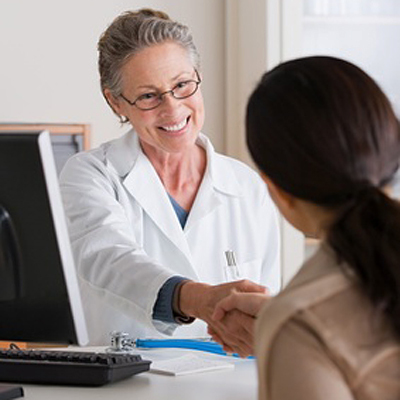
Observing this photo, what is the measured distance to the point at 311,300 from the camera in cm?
104

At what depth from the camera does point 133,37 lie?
2.53 metres

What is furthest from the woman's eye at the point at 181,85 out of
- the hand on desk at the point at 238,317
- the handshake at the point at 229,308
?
the hand on desk at the point at 238,317

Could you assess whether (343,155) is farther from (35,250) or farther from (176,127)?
(176,127)

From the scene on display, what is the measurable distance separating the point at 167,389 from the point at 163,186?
897 millimetres

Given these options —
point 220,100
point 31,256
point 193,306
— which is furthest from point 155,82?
point 220,100

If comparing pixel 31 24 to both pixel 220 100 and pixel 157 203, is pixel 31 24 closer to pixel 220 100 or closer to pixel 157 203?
pixel 220 100

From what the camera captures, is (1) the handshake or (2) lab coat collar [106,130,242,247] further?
(2) lab coat collar [106,130,242,247]

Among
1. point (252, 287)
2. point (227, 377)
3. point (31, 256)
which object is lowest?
point (227, 377)

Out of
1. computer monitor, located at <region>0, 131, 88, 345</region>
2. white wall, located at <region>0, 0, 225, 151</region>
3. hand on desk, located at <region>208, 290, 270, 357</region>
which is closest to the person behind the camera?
computer monitor, located at <region>0, 131, 88, 345</region>

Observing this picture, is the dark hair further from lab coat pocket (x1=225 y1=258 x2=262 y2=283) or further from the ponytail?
lab coat pocket (x1=225 y1=258 x2=262 y2=283)

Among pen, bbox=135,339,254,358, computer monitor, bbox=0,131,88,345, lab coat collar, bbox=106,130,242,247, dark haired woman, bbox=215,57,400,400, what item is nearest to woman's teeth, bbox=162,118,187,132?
lab coat collar, bbox=106,130,242,247

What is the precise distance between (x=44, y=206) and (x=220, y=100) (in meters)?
2.55

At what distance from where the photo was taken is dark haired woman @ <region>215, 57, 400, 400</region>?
1.03m

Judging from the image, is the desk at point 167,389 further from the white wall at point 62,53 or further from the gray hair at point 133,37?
the white wall at point 62,53
